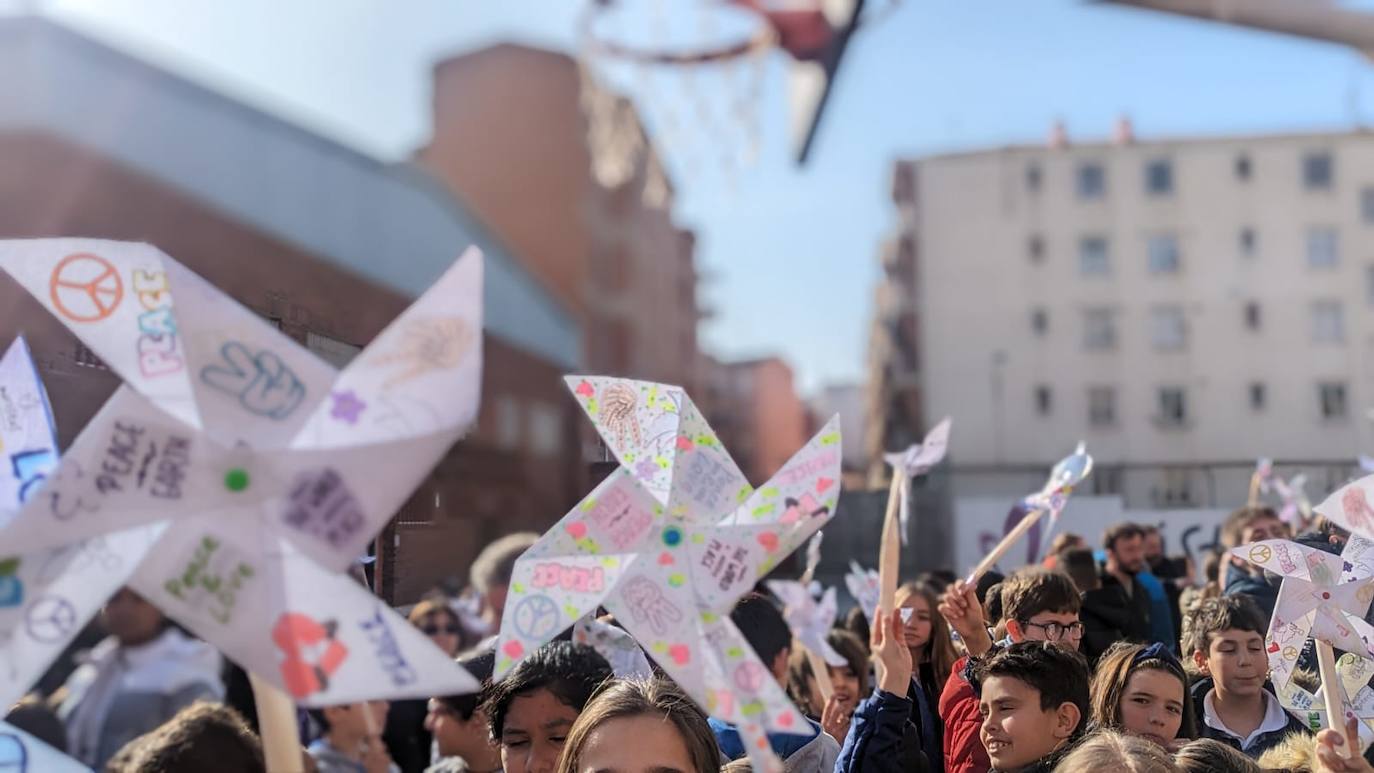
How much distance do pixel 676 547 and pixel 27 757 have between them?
150 centimetres

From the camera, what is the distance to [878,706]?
10.5ft

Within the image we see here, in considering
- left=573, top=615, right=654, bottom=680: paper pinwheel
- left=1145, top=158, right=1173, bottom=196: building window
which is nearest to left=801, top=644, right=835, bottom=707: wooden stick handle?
left=573, top=615, right=654, bottom=680: paper pinwheel

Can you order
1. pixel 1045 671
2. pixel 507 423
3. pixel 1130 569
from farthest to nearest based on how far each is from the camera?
pixel 507 423 < pixel 1130 569 < pixel 1045 671

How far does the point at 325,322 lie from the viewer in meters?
3.79

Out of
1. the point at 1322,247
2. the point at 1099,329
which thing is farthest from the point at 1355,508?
the point at 1322,247

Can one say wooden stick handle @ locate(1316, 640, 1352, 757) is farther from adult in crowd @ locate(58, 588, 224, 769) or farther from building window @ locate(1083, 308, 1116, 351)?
building window @ locate(1083, 308, 1116, 351)

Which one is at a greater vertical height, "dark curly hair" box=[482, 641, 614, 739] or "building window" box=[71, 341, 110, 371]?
"building window" box=[71, 341, 110, 371]

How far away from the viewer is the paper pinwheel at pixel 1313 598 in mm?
3658

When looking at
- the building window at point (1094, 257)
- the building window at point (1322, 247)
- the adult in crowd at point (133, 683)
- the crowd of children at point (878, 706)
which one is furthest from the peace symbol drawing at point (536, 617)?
the building window at point (1322, 247)

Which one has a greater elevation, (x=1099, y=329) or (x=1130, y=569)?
(x=1099, y=329)

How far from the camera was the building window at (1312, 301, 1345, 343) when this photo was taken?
124ft

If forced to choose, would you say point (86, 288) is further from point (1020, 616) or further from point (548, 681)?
point (1020, 616)

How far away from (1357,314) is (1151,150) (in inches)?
300

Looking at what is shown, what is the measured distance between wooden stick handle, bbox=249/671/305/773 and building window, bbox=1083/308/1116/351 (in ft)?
125
